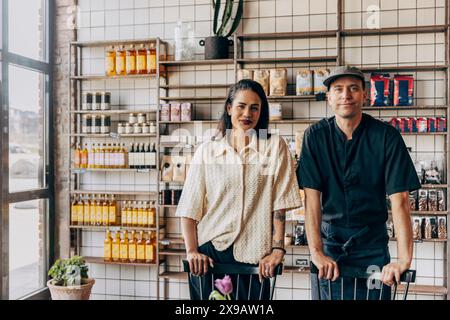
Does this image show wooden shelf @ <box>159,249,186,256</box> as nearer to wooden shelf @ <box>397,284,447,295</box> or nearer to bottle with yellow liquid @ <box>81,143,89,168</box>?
→ bottle with yellow liquid @ <box>81,143,89,168</box>

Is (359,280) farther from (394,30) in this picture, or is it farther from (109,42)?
(109,42)

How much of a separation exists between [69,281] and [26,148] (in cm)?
109

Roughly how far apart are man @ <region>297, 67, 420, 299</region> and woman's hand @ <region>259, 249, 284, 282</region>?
4.4 inches

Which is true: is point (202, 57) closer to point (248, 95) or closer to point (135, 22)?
point (135, 22)

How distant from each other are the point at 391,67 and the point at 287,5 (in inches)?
35.3

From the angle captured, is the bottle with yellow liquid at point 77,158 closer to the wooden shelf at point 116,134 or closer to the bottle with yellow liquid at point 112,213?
the wooden shelf at point 116,134

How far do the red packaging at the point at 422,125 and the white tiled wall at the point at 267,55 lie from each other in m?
0.16

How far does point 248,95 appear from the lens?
1657 millimetres

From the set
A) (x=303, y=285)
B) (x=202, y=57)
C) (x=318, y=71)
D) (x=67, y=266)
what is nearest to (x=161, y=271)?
(x=67, y=266)

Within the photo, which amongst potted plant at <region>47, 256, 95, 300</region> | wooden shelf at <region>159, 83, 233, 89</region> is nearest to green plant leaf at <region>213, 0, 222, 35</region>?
wooden shelf at <region>159, 83, 233, 89</region>

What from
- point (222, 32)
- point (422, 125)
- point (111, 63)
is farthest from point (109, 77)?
point (422, 125)

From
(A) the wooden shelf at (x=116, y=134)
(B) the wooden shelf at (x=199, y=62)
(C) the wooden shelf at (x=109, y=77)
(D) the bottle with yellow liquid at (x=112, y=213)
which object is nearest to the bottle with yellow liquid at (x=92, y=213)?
(D) the bottle with yellow liquid at (x=112, y=213)

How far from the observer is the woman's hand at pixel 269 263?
1.51 m

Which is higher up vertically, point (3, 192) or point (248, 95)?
point (248, 95)
